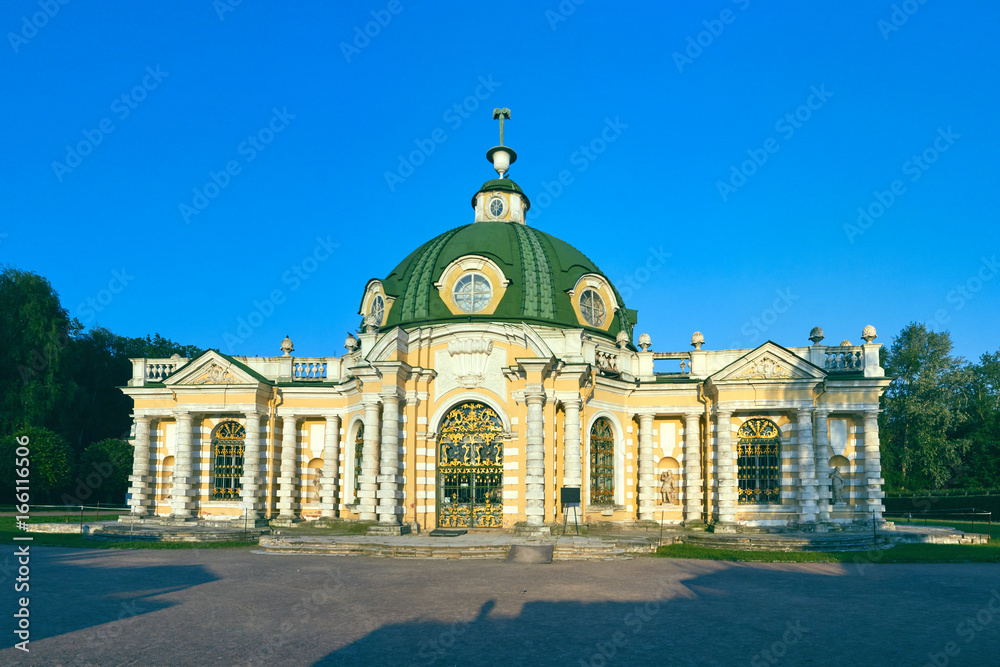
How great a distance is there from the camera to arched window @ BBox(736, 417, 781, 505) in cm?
3053

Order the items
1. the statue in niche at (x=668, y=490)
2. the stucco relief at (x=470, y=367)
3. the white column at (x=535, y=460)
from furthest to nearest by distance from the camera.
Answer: the statue in niche at (x=668, y=490) → the stucco relief at (x=470, y=367) → the white column at (x=535, y=460)

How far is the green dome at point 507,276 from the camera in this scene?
31.4m

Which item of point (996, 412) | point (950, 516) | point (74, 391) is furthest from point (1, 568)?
point (996, 412)

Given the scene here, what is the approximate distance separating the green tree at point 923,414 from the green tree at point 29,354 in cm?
6050

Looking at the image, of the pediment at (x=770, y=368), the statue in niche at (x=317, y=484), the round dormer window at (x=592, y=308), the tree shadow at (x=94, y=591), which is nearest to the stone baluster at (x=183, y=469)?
the statue in niche at (x=317, y=484)

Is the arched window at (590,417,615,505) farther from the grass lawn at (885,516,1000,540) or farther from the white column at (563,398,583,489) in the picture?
the grass lawn at (885,516,1000,540)

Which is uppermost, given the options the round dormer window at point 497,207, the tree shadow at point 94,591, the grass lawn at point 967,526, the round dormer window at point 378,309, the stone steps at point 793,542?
the round dormer window at point 497,207

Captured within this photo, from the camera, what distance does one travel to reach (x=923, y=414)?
54344mm

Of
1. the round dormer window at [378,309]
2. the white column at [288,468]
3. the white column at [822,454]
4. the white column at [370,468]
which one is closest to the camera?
the white column at [370,468]

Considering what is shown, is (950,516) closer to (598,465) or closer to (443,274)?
(598,465)

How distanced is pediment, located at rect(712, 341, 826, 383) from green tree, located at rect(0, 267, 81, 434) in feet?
147

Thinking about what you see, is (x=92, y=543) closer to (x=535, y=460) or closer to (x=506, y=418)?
(x=506, y=418)

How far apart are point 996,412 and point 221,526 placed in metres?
57.1

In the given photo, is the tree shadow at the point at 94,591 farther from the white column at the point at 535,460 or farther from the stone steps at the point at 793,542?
the stone steps at the point at 793,542
